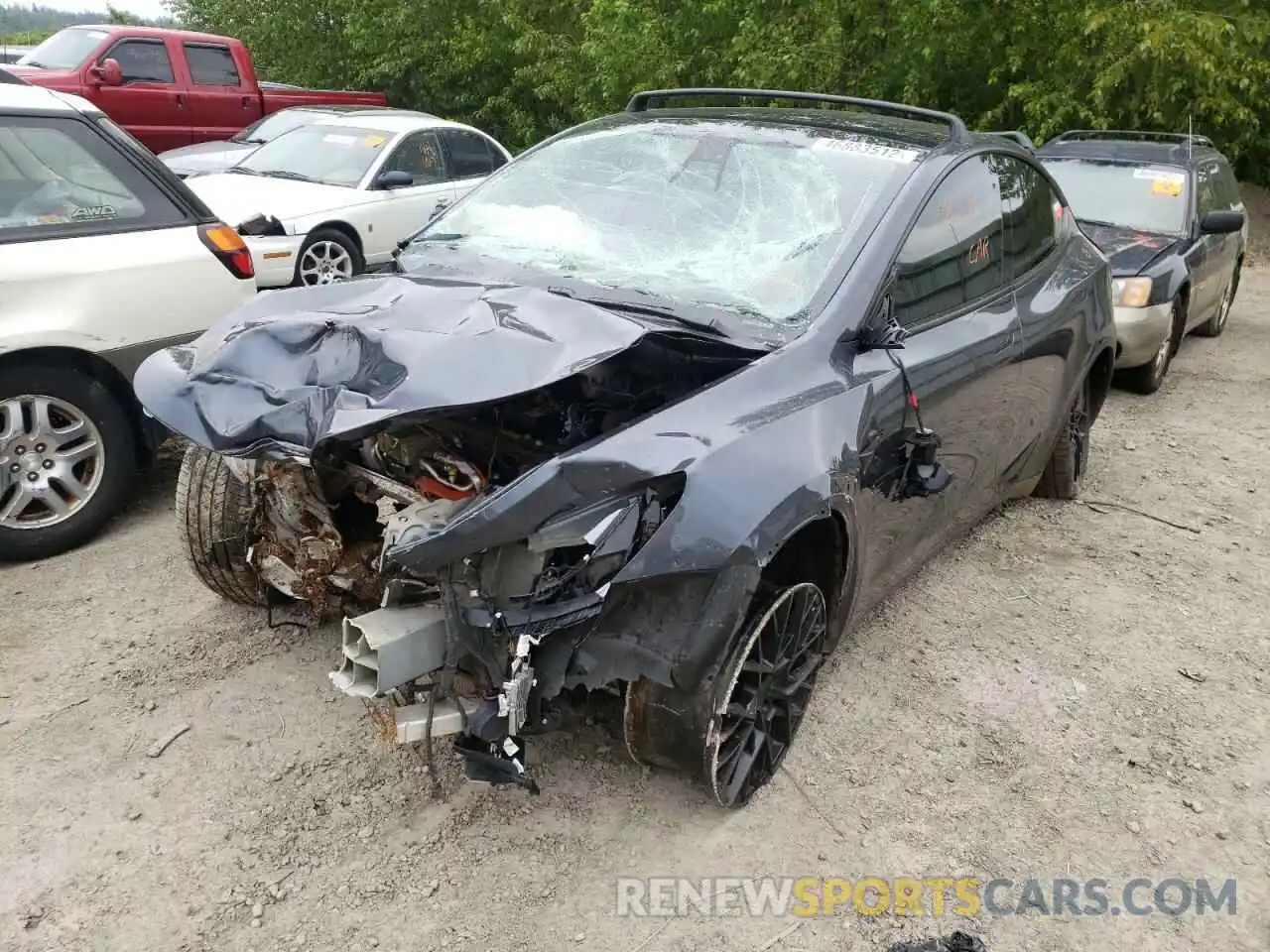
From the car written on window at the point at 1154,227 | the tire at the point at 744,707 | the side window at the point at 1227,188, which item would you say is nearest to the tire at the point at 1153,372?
the car written on window at the point at 1154,227

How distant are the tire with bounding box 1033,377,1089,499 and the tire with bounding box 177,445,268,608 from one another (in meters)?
3.57

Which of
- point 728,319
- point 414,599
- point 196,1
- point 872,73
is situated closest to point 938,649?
point 728,319

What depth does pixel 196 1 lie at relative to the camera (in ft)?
65.6

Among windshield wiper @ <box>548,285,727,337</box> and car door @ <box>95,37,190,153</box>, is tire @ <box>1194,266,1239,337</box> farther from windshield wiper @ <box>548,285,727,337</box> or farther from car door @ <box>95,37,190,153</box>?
car door @ <box>95,37,190,153</box>

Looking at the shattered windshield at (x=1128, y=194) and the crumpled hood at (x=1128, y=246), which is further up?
the shattered windshield at (x=1128, y=194)

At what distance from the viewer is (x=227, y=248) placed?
4.54 m

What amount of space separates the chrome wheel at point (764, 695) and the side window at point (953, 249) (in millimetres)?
1048

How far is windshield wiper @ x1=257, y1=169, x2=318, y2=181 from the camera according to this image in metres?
8.80

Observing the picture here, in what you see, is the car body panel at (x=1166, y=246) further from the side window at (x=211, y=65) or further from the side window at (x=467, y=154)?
the side window at (x=211, y=65)

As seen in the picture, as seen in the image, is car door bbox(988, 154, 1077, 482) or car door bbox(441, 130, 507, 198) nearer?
car door bbox(988, 154, 1077, 482)

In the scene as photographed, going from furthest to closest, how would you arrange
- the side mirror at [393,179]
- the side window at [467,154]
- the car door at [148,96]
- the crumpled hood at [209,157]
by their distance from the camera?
the car door at [148,96], the side window at [467,154], the crumpled hood at [209,157], the side mirror at [393,179]

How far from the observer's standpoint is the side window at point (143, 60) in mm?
12516

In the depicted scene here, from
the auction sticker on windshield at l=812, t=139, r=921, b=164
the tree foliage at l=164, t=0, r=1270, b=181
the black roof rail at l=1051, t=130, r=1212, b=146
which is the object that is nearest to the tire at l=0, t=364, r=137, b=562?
the auction sticker on windshield at l=812, t=139, r=921, b=164

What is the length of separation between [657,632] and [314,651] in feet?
5.08
